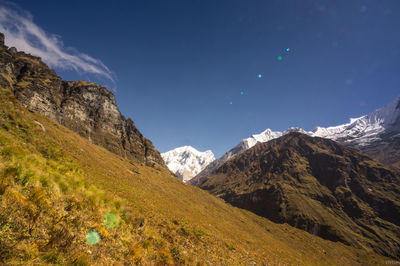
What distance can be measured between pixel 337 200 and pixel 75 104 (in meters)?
236

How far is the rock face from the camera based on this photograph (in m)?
99.4

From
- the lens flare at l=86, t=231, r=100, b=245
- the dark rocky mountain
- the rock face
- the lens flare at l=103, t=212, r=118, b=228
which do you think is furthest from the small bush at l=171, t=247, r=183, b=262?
the dark rocky mountain

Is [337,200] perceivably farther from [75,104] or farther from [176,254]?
[75,104]

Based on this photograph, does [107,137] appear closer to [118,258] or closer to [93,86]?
[93,86]

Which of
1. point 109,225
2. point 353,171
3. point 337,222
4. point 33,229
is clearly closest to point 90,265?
point 33,229

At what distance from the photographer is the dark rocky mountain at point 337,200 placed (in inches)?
4279

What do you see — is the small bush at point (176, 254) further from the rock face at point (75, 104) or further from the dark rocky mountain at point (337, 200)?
the dark rocky mountain at point (337, 200)

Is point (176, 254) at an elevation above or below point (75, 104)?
below

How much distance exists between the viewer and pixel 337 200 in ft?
479

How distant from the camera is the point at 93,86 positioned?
154m

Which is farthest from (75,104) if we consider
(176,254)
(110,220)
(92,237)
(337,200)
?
(337,200)

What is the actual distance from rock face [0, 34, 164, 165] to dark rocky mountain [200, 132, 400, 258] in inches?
4542

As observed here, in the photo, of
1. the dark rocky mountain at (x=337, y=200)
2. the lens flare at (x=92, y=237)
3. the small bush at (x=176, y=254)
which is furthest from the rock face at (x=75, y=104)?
the lens flare at (x=92, y=237)

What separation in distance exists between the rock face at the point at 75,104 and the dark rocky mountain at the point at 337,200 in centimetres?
11538
